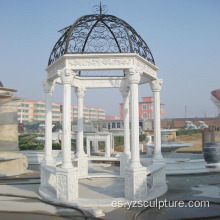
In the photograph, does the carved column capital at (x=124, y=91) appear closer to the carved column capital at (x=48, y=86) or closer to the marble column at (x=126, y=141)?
the marble column at (x=126, y=141)

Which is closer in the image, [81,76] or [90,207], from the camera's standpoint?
[90,207]

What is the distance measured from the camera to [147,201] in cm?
642

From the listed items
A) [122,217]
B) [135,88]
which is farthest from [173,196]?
[135,88]

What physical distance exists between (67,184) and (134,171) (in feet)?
5.82

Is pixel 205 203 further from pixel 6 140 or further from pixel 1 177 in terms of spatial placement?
pixel 6 140

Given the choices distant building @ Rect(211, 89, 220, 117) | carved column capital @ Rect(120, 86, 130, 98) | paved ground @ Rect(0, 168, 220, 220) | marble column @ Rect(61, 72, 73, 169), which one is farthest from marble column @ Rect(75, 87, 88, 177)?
distant building @ Rect(211, 89, 220, 117)

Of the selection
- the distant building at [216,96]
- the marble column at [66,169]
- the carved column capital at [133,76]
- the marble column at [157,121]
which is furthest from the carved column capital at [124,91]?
the distant building at [216,96]

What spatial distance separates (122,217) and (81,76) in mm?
6257

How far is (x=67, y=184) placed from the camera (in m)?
6.46

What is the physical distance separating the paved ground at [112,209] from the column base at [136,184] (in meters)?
Answer: 0.54

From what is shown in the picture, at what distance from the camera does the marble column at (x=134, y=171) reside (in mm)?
6438

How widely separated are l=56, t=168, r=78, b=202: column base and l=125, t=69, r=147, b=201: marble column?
1.39 metres

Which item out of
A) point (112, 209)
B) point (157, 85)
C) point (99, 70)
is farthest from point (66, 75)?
point (112, 209)

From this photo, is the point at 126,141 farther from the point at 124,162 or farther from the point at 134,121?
the point at 134,121
